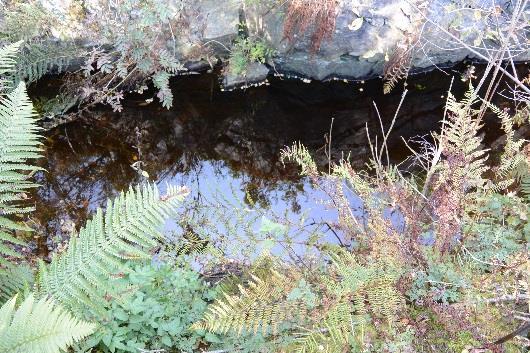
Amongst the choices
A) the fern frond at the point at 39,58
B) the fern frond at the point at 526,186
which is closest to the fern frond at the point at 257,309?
the fern frond at the point at 526,186

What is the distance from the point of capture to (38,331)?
138 cm

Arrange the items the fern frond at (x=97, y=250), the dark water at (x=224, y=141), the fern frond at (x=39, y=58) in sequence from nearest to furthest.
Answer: the fern frond at (x=97, y=250) → the dark water at (x=224, y=141) → the fern frond at (x=39, y=58)

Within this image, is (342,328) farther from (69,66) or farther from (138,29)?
(69,66)

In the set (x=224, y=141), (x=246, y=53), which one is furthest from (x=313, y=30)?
(x=224, y=141)

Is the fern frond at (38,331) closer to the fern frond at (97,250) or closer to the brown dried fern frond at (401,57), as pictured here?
the fern frond at (97,250)

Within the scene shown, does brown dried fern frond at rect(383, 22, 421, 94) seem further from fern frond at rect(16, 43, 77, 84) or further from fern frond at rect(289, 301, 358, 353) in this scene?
fern frond at rect(16, 43, 77, 84)

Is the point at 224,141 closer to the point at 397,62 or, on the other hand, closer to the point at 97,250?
the point at 397,62

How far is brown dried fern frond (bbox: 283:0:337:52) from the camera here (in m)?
4.52

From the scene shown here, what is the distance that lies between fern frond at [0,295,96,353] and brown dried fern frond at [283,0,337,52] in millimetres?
3828

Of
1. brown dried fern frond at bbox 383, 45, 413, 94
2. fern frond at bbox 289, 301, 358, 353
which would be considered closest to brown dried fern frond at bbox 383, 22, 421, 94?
brown dried fern frond at bbox 383, 45, 413, 94

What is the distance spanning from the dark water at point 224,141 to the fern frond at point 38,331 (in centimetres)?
214

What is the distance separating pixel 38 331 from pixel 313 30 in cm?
420

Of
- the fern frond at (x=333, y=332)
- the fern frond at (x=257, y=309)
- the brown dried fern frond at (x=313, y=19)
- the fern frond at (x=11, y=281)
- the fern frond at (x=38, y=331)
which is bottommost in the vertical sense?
the fern frond at (x=333, y=332)

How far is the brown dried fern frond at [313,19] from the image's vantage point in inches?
178
